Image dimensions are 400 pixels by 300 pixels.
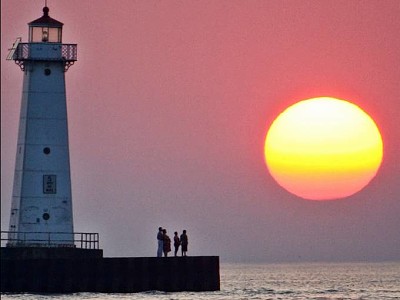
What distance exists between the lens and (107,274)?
6138 centimetres

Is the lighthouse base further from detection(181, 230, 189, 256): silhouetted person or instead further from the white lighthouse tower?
the white lighthouse tower

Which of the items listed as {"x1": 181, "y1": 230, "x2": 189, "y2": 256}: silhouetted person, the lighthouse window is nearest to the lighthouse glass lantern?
the lighthouse window

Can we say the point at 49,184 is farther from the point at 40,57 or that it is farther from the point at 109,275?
the point at 40,57

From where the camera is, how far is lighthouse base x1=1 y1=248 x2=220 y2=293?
197 feet

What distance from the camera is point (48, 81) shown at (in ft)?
209

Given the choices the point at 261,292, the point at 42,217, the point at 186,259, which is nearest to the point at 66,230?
the point at 42,217

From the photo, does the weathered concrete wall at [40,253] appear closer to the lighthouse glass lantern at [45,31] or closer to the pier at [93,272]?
the pier at [93,272]

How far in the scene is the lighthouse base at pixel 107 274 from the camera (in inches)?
2366

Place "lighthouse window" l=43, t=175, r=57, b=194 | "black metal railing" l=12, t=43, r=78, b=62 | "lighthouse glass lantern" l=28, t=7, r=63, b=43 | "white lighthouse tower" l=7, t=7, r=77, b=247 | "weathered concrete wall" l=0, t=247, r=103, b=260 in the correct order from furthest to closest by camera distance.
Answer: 1. "lighthouse glass lantern" l=28, t=7, r=63, b=43
2. "black metal railing" l=12, t=43, r=78, b=62
3. "lighthouse window" l=43, t=175, r=57, b=194
4. "white lighthouse tower" l=7, t=7, r=77, b=247
5. "weathered concrete wall" l=0, t=247, r=103, b=260

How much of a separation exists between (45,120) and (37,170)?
2.21m

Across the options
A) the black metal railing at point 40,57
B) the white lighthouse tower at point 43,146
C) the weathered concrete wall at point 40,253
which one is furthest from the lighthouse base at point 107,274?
the black metal railing at point 40,57

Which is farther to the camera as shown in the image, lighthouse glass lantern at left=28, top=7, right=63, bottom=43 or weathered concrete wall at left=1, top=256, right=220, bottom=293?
lighthouse glass lantern at left=28, top=7, right=63, bottom=43

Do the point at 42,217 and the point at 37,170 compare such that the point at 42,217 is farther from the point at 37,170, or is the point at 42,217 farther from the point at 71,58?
the point at 71,58

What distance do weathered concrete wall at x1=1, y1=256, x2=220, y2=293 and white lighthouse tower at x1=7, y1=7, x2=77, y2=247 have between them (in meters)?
2.45
